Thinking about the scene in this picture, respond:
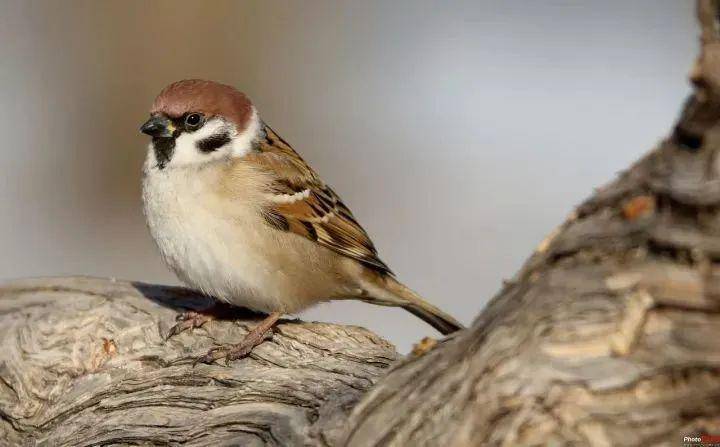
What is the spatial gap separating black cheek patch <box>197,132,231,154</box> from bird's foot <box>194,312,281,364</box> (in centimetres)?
63

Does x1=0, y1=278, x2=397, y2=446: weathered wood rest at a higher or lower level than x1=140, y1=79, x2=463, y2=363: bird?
lower

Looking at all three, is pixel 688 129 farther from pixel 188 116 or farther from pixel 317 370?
pixel 188 116

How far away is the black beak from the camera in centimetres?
330

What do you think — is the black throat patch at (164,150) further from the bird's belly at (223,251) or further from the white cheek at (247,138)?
the white cheek at (247,138)

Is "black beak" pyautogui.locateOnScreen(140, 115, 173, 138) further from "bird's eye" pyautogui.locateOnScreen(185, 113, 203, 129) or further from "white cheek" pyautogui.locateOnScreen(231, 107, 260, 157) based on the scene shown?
"white cheek" pyautogui.locateOnScreen(231, 107, 260, 157)

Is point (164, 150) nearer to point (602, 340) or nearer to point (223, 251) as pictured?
point (223, 251)

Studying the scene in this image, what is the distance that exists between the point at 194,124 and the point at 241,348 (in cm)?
80

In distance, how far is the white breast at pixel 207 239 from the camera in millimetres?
3230

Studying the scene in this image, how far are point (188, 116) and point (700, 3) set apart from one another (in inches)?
78.3

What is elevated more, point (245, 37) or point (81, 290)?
point (245, 37)

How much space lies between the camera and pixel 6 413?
3094mm

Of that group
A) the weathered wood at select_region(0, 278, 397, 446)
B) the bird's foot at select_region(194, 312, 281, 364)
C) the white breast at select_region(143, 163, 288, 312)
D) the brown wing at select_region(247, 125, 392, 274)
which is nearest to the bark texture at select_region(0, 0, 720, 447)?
the weathered wood at select_region(0, 278, 397, 446)

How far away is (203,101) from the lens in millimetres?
3371

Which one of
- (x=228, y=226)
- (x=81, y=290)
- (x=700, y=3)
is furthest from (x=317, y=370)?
(x=700, y=3)
